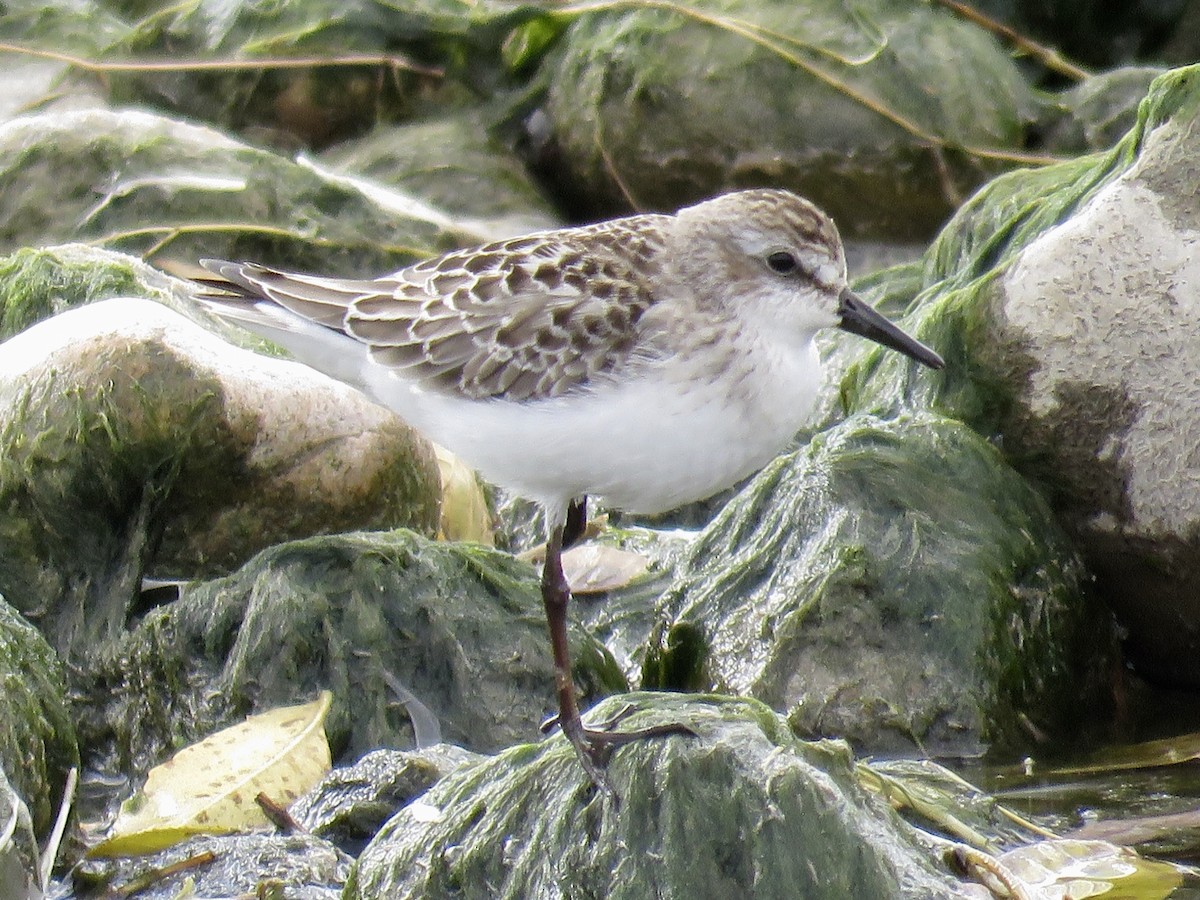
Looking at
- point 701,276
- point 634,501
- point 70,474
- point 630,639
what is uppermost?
point 701,276

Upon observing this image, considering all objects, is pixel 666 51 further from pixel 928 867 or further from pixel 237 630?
pixel 928 867

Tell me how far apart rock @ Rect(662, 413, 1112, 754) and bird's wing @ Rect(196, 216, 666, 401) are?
1.20 m

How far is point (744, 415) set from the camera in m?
4.44

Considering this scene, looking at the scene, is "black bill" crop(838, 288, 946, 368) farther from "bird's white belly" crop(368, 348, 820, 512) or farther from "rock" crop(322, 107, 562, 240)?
"rock" crop(322, 107, 562, 240)

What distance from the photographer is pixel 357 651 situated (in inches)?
213

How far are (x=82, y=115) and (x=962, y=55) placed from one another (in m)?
4.55

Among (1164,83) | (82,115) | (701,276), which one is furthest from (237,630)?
(82,115)

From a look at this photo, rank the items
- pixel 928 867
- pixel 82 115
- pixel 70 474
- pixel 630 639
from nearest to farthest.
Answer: pixel 928 867, pixel 70 474, pixel 630 639, pixel 82 115

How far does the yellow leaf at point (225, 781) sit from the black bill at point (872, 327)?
1.85 metres

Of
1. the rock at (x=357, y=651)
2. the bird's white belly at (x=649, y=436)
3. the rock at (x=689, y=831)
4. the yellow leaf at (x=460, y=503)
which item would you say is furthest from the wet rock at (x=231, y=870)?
the yellow leaf at (x=460, y=503)

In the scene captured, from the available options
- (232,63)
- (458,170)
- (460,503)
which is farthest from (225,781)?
(232,63)

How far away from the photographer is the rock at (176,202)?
895 cm

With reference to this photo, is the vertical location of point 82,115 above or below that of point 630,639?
above

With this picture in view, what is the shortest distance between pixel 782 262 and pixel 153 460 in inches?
89.7
